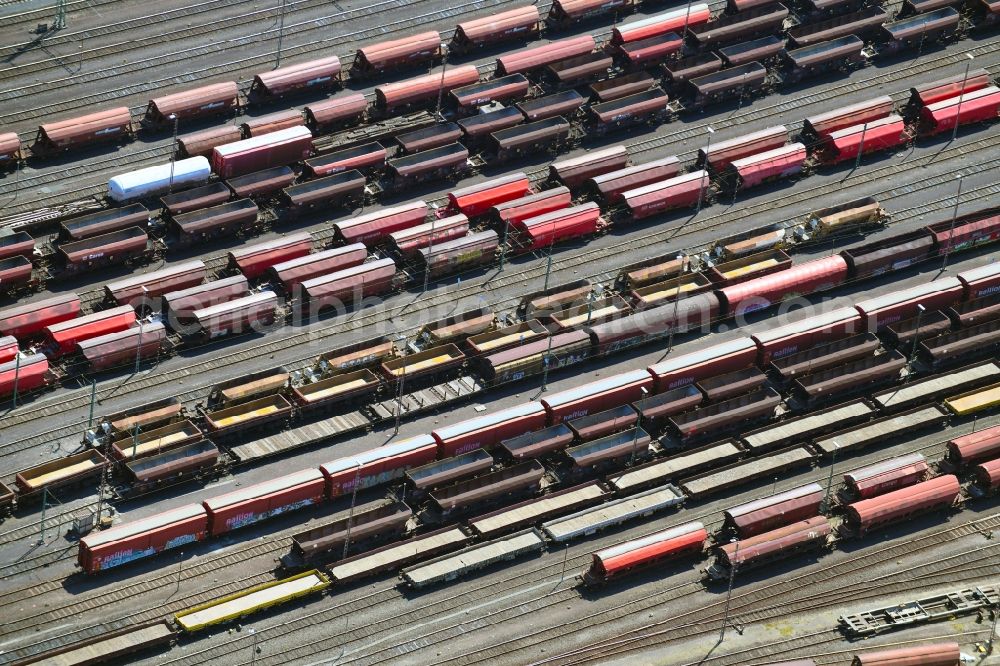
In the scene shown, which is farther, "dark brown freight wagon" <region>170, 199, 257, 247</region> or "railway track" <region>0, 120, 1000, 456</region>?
"dark brown freight wagon" <region>170, 199, 257, 247</region>

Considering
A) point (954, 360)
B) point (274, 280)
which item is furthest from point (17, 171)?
point (954, 360)

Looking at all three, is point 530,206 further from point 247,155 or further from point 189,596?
point 189,596

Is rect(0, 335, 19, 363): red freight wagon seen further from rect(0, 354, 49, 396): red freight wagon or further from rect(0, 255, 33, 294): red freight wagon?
rect(0, 255, 33, 294): red freight wagon

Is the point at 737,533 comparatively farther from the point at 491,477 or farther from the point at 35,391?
the point at 35,391

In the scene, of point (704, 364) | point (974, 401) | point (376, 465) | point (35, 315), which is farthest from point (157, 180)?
point (974, 401)

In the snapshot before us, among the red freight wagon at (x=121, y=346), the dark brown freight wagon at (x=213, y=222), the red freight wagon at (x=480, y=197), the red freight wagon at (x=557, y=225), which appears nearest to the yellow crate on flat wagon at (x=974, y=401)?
the red freight wagon at (x=557, y=225)

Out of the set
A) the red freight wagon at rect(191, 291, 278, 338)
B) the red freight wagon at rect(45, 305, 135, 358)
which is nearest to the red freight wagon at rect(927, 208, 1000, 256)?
the red freight wagon at rect(191, 291, 278, 338)
